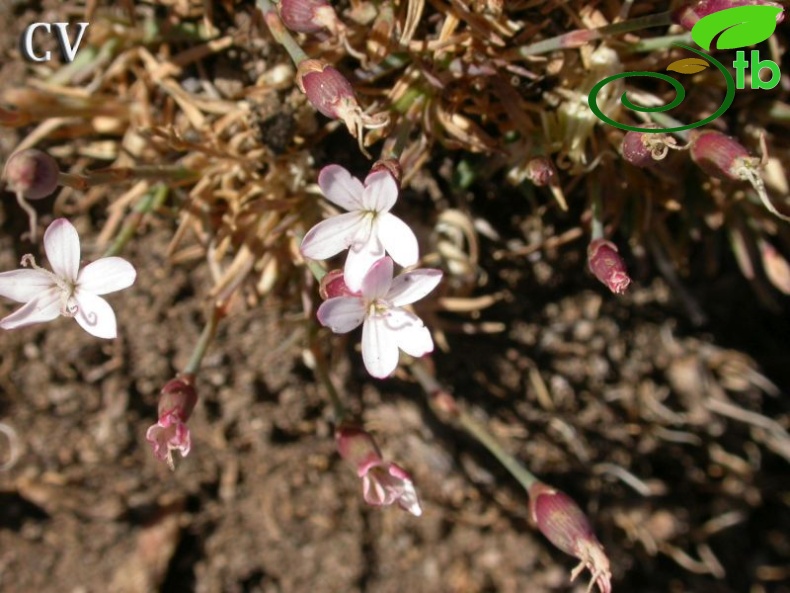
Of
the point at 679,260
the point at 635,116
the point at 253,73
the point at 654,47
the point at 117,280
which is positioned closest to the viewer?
the point at 117,280

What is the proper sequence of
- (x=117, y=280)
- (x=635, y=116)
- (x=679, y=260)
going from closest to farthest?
(x=117, y=280)
(x=635, y=116)
(x=679, y=260)

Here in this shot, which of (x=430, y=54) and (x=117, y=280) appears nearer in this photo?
(x=117, y=280)

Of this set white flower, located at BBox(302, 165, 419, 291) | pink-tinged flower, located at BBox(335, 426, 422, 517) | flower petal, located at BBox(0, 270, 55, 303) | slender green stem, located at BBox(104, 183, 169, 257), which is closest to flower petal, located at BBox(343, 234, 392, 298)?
white flower, located at BBox(302, 165, 419, 291)

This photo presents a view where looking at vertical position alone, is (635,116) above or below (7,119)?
above

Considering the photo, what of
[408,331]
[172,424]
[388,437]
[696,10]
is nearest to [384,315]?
[408,331]

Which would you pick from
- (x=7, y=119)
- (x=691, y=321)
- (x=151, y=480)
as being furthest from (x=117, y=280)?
(x=691, y=321)

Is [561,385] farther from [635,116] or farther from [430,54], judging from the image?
[430,54]
